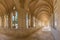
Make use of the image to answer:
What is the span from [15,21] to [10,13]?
3.51m

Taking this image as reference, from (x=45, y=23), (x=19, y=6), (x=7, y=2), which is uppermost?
(x=7, y=2)

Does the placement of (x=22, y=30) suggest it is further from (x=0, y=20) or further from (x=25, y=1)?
(x=0, y=20)

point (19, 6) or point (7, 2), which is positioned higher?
point (7, 2)

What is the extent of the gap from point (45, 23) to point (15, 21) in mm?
25719

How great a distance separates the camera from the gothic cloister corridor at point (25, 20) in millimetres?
9445

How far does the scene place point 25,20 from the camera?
13.0 metres

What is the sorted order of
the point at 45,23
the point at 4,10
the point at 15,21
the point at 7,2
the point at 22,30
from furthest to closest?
1. the point at 45,23
2. the point at 15,21
3. the point at 4,10
4. the point at 7,2
5. the point at 22,30

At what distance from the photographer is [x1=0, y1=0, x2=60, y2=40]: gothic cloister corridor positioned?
31.0 ft

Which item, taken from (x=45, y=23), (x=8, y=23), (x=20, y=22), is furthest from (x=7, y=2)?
(x=45, y=23)

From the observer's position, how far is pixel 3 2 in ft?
63.5

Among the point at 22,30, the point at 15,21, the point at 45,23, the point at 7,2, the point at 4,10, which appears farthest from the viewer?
the point at 45,23

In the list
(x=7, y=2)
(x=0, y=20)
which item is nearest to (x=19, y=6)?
(x=7, y=2)

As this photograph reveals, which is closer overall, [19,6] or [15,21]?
[19,6]

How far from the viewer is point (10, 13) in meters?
21.0
